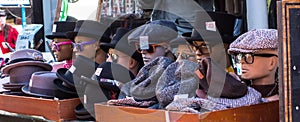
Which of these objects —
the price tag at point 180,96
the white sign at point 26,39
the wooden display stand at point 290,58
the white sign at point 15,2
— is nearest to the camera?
the wooden display stand at point 290,58

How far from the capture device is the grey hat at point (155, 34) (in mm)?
2895

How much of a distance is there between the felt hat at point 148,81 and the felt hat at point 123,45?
1.18ft

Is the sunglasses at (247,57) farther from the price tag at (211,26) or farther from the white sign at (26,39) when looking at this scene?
the white sign at (26,39)

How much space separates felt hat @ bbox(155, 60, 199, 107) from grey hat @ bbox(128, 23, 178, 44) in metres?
0.46

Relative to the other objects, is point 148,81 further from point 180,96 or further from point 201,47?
point 201,47

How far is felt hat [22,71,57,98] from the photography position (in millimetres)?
3148

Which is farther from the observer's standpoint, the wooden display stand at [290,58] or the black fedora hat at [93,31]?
the black fedora hat at [93,31]

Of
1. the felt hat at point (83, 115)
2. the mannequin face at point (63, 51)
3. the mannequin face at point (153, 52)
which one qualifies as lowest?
the felt hat at point (83, 115)

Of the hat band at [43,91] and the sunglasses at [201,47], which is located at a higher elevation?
the sunglasses at [201,47]

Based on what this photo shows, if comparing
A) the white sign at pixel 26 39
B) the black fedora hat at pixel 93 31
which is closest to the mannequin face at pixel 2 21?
the white sign at pixel 26 39

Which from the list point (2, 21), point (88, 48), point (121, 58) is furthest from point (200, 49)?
point (2, 21)

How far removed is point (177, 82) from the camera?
240cm

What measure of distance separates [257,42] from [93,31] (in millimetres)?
1356

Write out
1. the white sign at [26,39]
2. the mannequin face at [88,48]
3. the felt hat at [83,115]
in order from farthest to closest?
the white sign at [26,39]
the mannequin face at [88,48]
the felt hat at [83,115]
